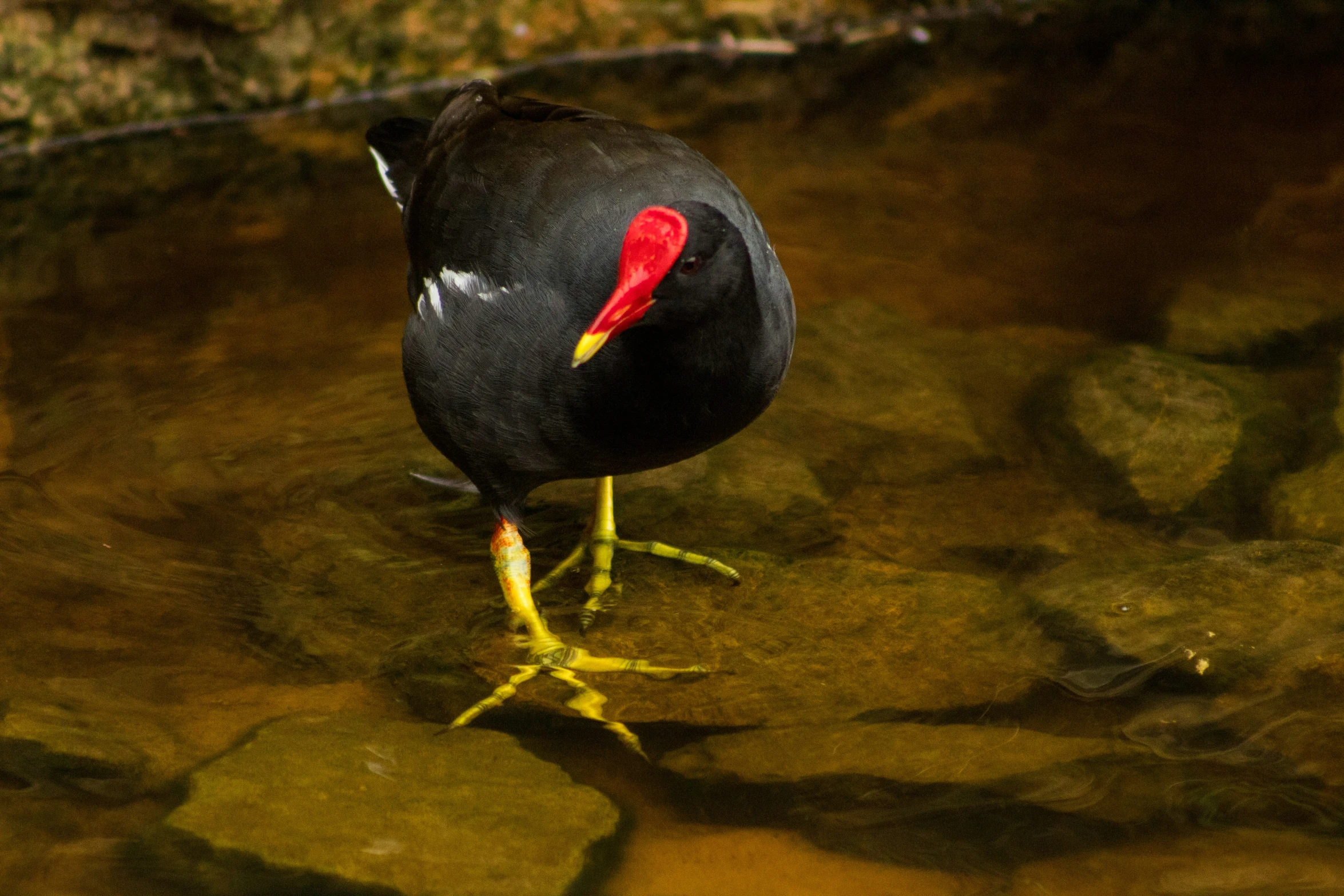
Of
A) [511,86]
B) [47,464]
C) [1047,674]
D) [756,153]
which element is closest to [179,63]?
[511,86]

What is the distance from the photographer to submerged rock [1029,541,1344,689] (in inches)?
124

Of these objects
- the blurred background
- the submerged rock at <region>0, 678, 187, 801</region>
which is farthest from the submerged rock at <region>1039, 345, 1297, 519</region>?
the blurred background

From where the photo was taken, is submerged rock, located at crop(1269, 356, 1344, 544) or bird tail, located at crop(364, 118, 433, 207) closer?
submerged rock, located at crop(1269, 356, 1344, 544)

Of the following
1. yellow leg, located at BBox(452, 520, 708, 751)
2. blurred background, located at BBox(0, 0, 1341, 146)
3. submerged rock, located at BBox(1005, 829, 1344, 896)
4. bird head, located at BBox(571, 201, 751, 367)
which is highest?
bird head, located at BBox(571, 201, 751, 367)

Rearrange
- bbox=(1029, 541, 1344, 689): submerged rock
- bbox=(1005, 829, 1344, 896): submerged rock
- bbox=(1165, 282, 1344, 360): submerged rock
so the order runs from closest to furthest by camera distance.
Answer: bbox=(1005, 829, 1344, 896): submerged rock < bbox=(1029, 541, 1344, 689): submerged rock < bbox=(1165, 282, 1344, 360): submerged rock

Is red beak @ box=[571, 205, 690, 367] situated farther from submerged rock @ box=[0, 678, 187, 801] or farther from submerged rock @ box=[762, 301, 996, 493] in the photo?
submerged rock @ box=[762, 301, 996, 493]

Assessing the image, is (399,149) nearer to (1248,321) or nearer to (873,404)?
(873,404)

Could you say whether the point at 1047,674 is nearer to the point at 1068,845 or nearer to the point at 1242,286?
A: the point at 1068,845

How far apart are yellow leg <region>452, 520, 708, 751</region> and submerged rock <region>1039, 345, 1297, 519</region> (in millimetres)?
1439

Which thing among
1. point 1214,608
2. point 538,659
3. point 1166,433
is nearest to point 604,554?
point 538,659

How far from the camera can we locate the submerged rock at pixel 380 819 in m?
2.64

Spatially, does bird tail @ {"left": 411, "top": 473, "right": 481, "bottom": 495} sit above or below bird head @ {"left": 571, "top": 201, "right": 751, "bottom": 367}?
below

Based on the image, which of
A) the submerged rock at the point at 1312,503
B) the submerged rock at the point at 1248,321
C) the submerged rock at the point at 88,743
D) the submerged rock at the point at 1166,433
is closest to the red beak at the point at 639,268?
the submerged rock at the point at 88,743

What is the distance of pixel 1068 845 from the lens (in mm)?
2754
